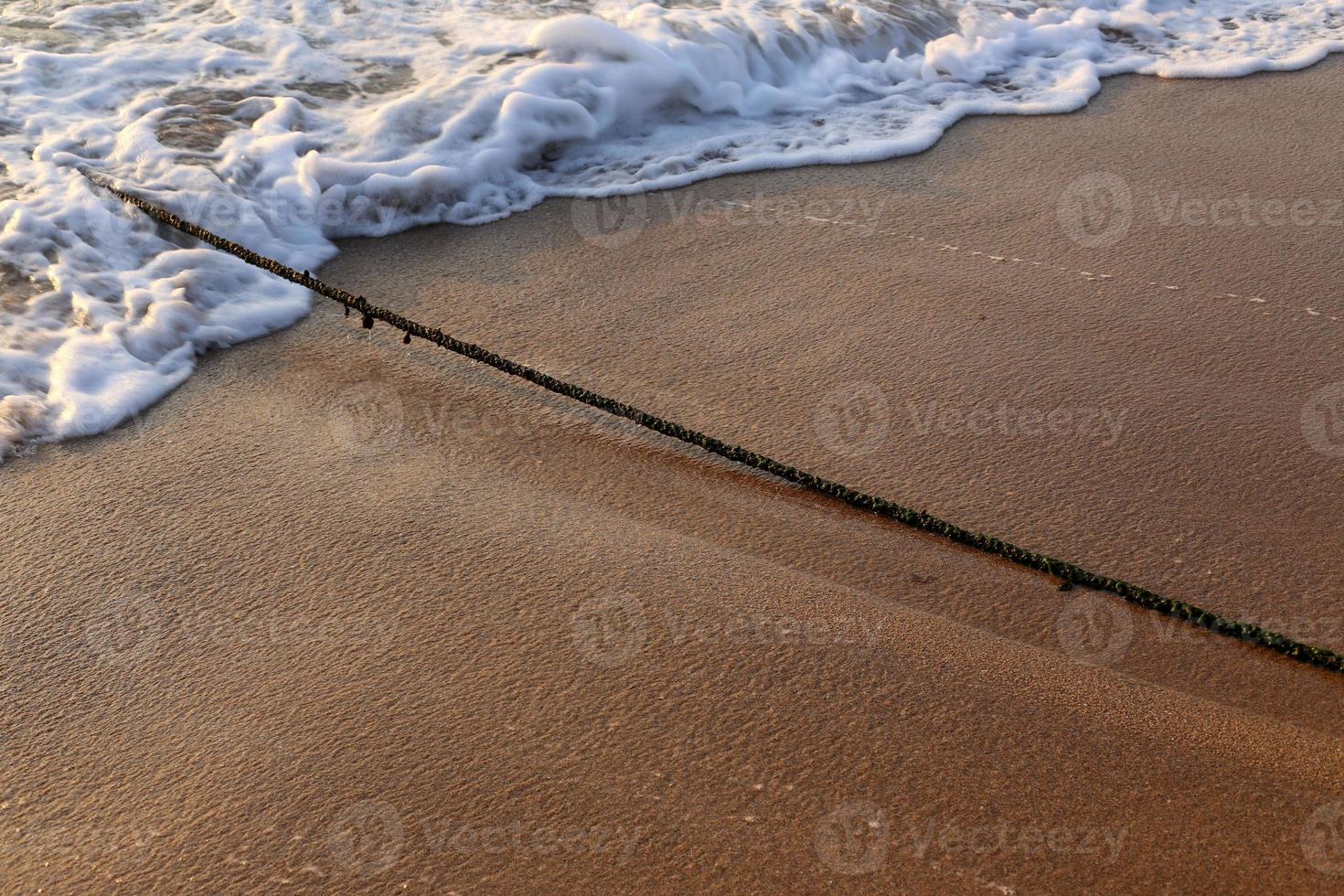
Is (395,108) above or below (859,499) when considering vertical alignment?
above

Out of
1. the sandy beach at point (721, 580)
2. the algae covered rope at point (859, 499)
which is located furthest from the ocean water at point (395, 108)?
the algae covered rope at point (859, 499)

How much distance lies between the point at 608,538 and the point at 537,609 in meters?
0.23

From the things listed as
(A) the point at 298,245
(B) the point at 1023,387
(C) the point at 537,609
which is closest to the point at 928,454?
(B) the point at 1023,387

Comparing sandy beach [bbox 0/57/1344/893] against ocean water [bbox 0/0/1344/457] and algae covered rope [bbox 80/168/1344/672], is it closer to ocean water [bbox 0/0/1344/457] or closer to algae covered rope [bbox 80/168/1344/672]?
algae covered rope [bbox 80/168/1344/672]

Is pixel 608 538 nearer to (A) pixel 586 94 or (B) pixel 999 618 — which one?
(B) pixel 999 618

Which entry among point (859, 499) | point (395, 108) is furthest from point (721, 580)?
point (395, 108)

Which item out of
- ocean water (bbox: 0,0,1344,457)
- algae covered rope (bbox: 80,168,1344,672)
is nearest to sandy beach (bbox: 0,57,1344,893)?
algae covered rope (bbox: 80,168,1344,672)

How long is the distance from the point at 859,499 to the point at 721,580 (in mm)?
331

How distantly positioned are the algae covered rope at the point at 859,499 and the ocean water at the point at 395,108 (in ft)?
1.26

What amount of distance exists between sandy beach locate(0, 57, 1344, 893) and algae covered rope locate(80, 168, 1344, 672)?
0.12 ft

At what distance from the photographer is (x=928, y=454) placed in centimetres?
239

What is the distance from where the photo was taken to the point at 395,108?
3.91 metres

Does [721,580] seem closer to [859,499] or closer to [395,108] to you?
[859,499]

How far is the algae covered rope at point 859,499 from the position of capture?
1900 mm
